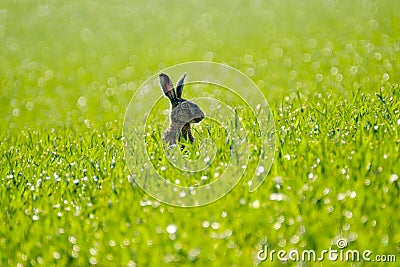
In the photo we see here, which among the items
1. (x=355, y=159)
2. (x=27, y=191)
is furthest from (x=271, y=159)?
(x=27, y=191)

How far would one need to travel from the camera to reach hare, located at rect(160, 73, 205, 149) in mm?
6316

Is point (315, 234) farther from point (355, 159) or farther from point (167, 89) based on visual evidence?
point (167, 89)

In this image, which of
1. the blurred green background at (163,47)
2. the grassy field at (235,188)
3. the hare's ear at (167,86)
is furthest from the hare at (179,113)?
the blurred green background at (163,47)

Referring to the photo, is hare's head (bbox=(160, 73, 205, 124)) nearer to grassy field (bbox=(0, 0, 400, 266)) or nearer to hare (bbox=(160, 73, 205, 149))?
hare (bbox=(160, 73, 205, 149))

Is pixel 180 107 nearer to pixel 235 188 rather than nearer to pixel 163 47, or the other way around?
pixel 235 188

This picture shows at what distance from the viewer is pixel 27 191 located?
6.02 metres

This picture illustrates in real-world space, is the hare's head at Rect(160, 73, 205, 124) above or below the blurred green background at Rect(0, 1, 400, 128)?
below

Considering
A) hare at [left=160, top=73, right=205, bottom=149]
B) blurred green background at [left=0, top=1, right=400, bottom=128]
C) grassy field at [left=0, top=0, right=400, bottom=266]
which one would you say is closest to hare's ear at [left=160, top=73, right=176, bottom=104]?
hare at [left=160, top=73, right=205, bottom=149]

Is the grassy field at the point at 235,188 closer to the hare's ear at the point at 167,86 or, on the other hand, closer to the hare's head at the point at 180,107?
the hare's head at the point at 180,107

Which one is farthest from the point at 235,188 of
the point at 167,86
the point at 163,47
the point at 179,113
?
the point at 163,47

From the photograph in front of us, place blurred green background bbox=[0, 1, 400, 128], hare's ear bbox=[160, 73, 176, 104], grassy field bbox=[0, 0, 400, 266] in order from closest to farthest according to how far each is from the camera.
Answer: grassy field bbox=[0, 0, 400, 266] → hare's ear bbox=[160, 73, 176, 104] → blurred green background bbox=[0, 1, 400, 128]

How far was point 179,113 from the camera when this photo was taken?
6355 millimetres

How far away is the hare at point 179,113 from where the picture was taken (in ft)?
20.7

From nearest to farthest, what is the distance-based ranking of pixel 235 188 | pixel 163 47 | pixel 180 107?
pixel 235 188
pixel 180 107
pixel 163 47
